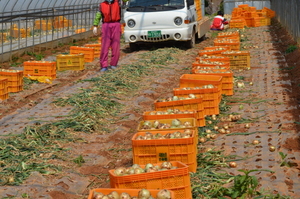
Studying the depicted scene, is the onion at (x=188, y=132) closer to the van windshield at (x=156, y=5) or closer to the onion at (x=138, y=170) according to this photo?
the onion at (x=138, y=170)

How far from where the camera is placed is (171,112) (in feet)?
25.2

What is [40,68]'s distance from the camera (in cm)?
1415

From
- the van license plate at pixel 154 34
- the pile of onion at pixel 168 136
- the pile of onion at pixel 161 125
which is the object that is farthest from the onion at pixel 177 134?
the van license plate at pixel 154 34

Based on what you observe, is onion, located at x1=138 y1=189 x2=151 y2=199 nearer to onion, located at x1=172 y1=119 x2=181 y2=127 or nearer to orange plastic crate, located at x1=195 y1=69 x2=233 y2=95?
onion, located at x1=172 y1=119 x2=181 y2=127

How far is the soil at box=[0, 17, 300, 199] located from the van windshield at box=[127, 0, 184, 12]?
318 cm

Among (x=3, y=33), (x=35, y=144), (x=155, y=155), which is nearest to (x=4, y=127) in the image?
(x=35, y=144)

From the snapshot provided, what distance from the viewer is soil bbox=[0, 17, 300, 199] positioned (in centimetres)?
618

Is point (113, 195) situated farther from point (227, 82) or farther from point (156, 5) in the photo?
point (156, 5)

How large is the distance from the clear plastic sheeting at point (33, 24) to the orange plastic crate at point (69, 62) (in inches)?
85.4

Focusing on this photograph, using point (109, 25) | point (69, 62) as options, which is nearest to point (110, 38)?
point (109, 25)

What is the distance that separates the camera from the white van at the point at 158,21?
61.1ft

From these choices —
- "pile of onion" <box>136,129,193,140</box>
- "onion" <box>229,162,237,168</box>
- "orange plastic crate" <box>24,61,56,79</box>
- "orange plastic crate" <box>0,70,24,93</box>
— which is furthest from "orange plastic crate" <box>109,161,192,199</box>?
"orange plastic crate" <box>24,61,56,79</box>

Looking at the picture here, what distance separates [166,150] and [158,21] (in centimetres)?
1287

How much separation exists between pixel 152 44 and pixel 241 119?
11986mm
